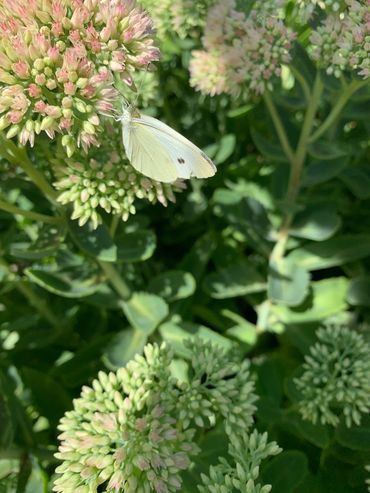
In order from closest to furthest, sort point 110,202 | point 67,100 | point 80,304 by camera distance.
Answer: point 67,100 → point 110,202 → point 80,304

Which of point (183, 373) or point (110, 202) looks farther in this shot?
point (183, 373)

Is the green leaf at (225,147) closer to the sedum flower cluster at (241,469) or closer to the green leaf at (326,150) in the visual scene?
the green leaf at (326,150)

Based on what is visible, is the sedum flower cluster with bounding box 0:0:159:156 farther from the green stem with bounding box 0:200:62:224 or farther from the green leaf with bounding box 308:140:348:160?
the green leaf with bounding box 308:140:348:160

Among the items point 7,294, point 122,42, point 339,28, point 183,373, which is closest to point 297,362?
point 183,373

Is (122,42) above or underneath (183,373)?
above

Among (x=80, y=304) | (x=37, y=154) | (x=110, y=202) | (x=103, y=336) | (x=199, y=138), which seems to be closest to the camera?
(x=110, y=202)

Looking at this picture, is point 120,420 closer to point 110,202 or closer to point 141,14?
point 110,202

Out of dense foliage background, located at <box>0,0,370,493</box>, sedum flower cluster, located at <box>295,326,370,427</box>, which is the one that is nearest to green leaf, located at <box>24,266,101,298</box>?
dense foliage background, located at <box>0,0,370,493</box>
